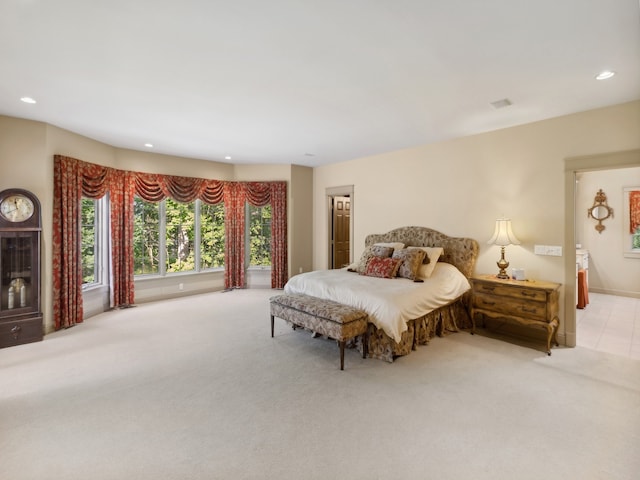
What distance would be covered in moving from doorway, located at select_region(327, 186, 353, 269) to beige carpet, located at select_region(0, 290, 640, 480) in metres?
3.27

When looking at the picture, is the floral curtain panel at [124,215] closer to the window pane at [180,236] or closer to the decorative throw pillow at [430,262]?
the window pane at [180,236]

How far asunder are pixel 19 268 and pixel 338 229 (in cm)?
519

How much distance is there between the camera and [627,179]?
233 inches

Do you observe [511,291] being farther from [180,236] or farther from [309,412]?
[180,236]

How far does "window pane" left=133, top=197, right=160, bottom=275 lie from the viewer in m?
5.74

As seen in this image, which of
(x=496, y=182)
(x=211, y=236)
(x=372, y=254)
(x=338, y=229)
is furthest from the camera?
(x=338, y=229)

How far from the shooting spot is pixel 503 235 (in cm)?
396

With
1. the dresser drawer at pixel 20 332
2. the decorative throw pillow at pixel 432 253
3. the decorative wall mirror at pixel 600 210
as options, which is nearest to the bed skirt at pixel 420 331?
the decorative throw pillow at pixel 432 253

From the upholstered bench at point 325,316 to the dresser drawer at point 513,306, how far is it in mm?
1660

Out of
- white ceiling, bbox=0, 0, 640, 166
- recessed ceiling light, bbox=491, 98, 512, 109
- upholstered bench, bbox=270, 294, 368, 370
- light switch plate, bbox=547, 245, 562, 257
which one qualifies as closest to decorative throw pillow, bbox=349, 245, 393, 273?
upholstered bench, bbox=270, 294, 368, 370

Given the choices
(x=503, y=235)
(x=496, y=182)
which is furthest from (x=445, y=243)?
(x=496, y=182)

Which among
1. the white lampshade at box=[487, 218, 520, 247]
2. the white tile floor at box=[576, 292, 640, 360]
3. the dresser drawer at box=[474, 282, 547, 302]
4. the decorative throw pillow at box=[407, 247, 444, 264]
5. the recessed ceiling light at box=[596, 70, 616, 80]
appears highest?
the recessed ceiling light at box=[596, 70, 616, 80]

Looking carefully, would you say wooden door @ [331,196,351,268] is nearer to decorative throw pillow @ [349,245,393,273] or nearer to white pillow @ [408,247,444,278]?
decorative throw pillow @ [349,245,393,273]

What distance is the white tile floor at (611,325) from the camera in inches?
142
